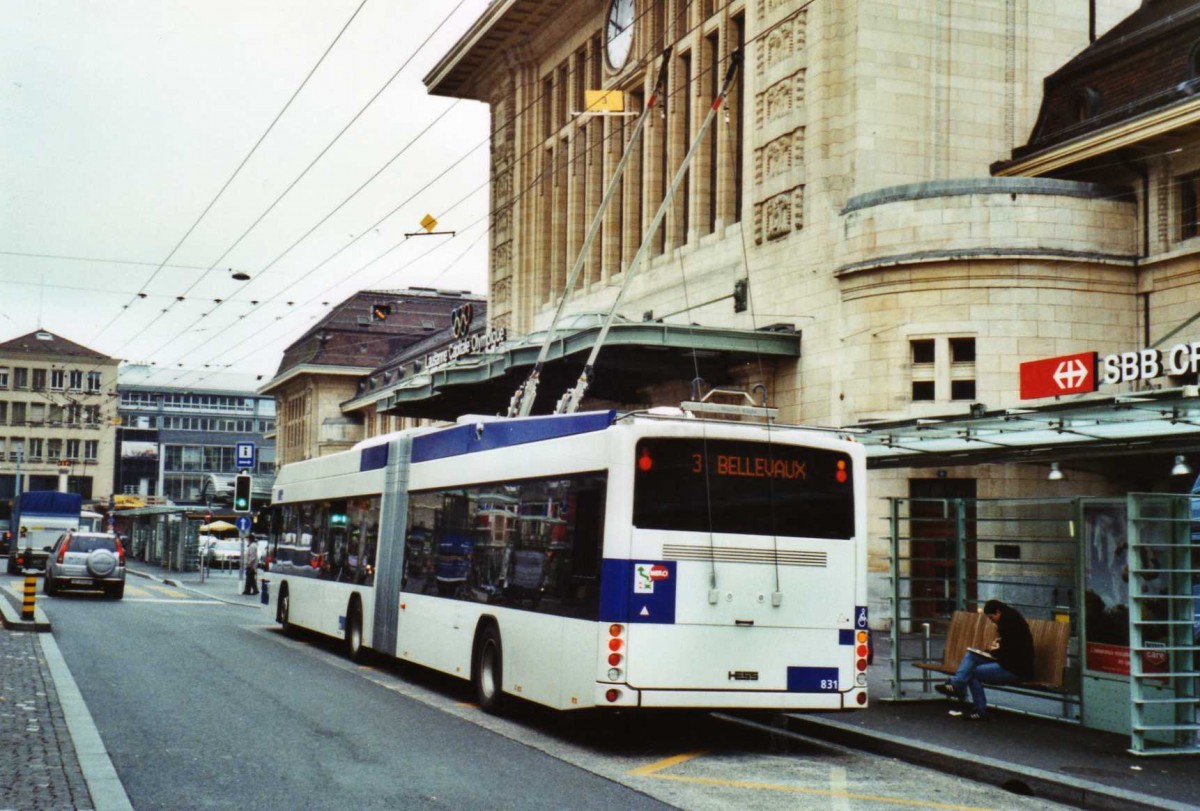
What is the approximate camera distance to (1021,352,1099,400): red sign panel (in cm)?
2152

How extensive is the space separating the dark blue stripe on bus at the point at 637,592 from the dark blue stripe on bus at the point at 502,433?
128cm

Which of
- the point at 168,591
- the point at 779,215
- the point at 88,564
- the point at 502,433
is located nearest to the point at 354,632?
the point at 502,433

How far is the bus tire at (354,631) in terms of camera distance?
20.3 metres

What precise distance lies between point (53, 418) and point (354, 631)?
101757mm

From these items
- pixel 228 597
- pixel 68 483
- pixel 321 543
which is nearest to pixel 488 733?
pixel 321 543

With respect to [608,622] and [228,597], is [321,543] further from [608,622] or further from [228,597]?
[228,597]

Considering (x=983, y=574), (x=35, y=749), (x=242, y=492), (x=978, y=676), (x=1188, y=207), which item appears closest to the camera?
(x=35, y=749)

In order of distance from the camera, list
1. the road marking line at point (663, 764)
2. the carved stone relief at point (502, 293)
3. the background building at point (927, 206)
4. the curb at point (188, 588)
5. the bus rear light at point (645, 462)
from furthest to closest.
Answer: the carved stone relief at point (502, 293)
the curb at point (188, 588)
the background building at point (927, 206)
the bus rear light at point (645, 462)
the road marking line at point (663, 764)

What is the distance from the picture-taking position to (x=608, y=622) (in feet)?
39.8

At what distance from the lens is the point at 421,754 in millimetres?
11617

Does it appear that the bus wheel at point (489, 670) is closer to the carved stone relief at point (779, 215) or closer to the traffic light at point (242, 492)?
the carved stone relief at point (779, 215)

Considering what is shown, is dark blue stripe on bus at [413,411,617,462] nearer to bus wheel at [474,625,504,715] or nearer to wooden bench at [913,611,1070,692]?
bus wheel at [474,625,504,715]

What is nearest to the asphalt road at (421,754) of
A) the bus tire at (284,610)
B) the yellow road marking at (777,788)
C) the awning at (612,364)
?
the yellow road marking at (777,788)

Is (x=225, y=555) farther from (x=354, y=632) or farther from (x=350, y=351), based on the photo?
(x=354, y=632)
